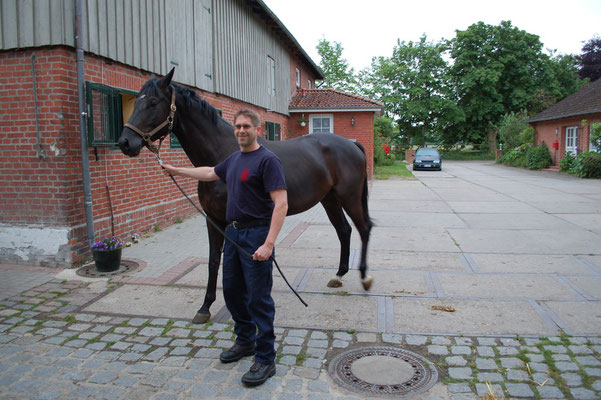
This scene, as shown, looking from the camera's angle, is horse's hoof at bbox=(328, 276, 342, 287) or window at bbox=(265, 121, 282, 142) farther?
window at bbox=(265, 121, 282, 142)

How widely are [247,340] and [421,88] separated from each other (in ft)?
159

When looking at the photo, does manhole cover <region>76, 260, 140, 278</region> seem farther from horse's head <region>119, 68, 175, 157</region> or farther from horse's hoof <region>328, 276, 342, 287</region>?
horse's hoof <region>328, 276, 342, 287</region>

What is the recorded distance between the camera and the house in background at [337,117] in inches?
797

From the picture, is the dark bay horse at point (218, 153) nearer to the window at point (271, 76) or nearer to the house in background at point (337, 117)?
the window at point (271, 76)

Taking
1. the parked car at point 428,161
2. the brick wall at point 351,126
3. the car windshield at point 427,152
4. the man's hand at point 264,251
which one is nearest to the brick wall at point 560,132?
the parked car at point 428,161

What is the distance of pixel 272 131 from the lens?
1720cm

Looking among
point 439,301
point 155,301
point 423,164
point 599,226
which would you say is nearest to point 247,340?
point 155,301

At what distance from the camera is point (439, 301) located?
15.4ft

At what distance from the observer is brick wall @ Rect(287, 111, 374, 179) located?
20.4 metres

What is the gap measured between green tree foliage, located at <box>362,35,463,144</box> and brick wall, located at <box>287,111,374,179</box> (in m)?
28.7

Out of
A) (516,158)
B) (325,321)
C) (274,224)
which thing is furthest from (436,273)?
(516,158)

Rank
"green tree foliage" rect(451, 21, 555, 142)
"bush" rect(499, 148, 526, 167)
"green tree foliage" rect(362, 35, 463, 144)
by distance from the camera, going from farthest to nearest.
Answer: "green tree foliage" rect(362, 35, 463, 144), "green tree foliage" rect(451, 21, 555, 142), "bush" rect(499, 148, 526, 167)

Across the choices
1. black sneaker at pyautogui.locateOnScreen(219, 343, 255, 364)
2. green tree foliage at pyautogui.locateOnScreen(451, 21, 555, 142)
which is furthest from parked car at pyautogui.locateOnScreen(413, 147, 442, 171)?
black sneaker at pyautogui.locateOnScreen(219, 343, 255, 364)

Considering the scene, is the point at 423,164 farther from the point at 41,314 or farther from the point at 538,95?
the point at 41,314
